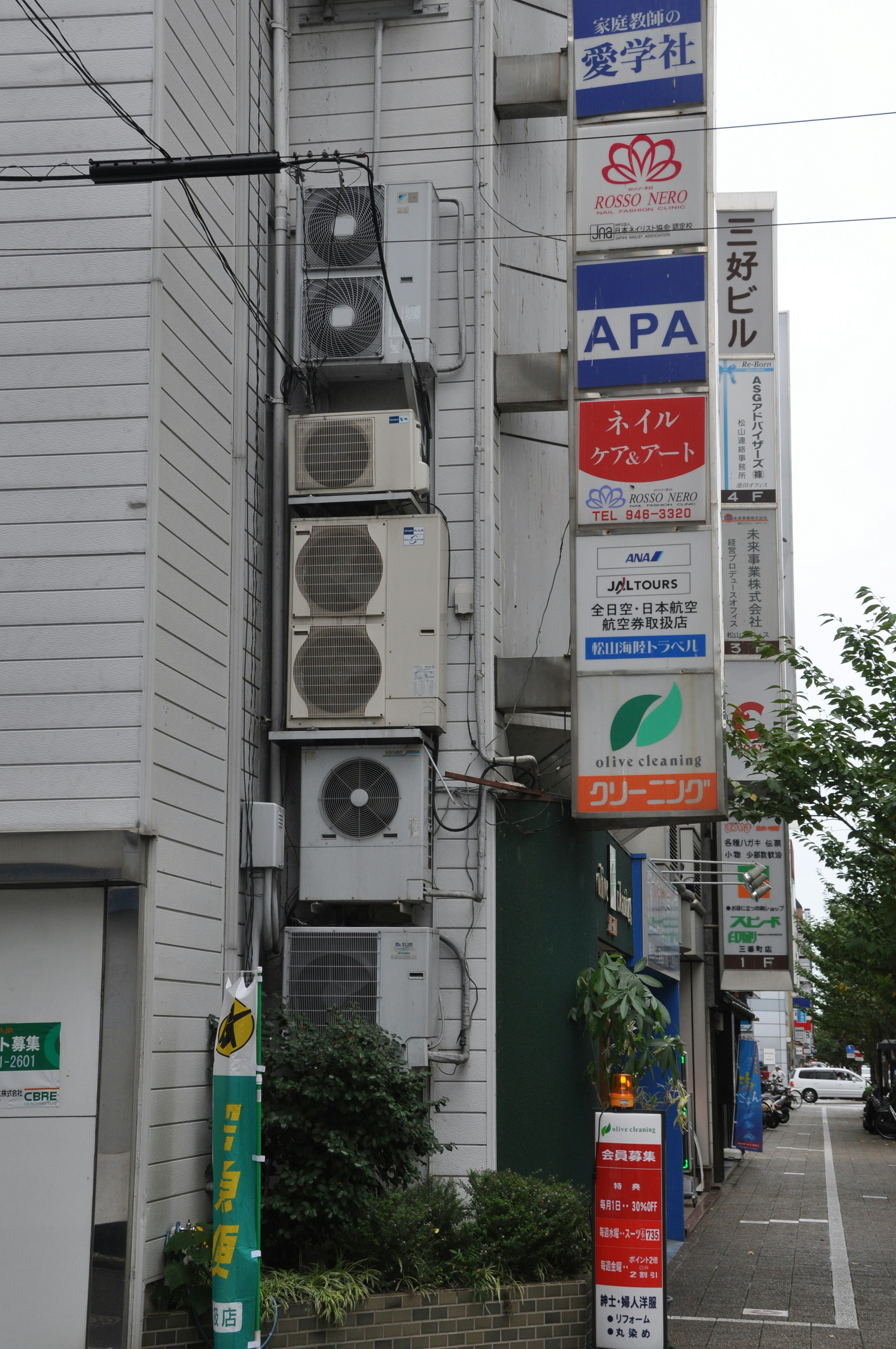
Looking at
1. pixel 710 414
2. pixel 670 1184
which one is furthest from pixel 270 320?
pixel 670 1184

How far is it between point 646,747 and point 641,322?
3396 millimetres

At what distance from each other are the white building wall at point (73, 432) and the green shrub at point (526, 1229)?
3581 mm

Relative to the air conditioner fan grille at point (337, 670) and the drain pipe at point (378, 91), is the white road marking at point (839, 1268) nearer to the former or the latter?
the air conditioner fan grille at point (337, 670)

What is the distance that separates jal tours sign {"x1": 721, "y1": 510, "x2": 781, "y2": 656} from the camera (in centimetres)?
1698

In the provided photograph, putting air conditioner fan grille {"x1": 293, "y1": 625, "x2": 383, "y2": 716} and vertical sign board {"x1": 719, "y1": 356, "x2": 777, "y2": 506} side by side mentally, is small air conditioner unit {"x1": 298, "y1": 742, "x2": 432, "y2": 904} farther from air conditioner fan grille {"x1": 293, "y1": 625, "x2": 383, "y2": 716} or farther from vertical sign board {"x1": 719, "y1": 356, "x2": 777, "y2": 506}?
vertical sign board {"x1": 719, "y1": 356, "x2": 777, "y2": 506}

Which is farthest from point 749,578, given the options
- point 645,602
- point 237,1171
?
point 237,1171

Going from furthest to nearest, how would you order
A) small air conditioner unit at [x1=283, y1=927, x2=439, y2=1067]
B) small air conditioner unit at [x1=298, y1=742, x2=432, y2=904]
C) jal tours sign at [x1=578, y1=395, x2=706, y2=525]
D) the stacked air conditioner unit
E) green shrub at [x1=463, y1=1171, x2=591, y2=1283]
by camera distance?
the stacked air conditioner unit, jal tours sign at [x1=578, y1=395, x2=706, y2=525], small air conditioner unit at [x1=298, y1=742, x2=432, y2=904], small air conditioner unit at [x1=283, y1=927, x2=439, y2=1067], green shrub at [x1=463, y1=1171, x2=591, y2=1283]

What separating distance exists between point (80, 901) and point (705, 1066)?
17391 mm

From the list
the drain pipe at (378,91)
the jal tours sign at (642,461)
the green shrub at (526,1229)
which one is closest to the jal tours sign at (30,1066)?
the green shrub at (526,1229)

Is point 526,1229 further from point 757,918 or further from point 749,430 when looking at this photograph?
point 757,918

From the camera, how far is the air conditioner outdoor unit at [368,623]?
33.7ft

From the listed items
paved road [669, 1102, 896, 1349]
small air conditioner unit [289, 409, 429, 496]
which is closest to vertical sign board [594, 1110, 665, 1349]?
paved road [669, 1102, 896, 1349]

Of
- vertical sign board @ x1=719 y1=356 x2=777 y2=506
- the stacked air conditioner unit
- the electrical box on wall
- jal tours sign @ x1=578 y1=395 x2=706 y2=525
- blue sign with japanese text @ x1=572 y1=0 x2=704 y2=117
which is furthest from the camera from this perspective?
vertical sign board @ x1=719 y1=356 x2=777 y2=506

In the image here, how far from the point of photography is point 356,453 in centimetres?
1052
